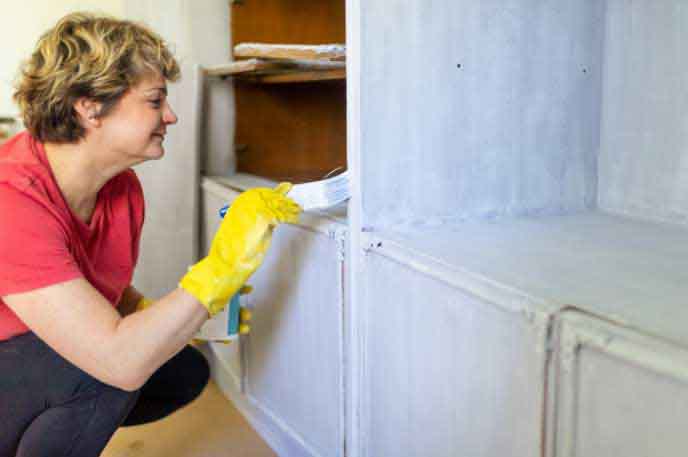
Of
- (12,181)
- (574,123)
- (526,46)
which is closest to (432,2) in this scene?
Answer: (526,46)

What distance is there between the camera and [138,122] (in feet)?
4.03

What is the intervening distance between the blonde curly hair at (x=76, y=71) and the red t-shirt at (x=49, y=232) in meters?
0.07

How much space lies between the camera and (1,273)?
105 centimetres

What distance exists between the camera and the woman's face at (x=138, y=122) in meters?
1.21

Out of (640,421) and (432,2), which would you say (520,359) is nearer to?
(640,421)

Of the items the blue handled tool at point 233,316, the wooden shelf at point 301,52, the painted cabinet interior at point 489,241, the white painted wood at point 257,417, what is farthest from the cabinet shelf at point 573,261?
the white painted wood at point 257,417

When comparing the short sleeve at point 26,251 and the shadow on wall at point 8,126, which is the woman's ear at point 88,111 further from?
the shadow on wall at point 8,126

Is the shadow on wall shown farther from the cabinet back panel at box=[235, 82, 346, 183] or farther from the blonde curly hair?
the blonde curly hair

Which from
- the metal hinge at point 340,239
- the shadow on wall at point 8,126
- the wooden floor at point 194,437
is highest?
the shadow on wall at point 8,126

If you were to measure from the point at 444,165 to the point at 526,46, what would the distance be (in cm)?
31

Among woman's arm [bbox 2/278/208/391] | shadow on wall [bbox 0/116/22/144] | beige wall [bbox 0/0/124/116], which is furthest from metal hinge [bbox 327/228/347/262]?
shadow on wall [bbox 0/116/22/144]

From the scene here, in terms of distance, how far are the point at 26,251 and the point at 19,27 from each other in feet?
7.03

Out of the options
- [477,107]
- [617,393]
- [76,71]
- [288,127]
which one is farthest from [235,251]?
[288,127]

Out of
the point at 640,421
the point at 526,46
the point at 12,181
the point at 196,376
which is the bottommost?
the point at 196,376
